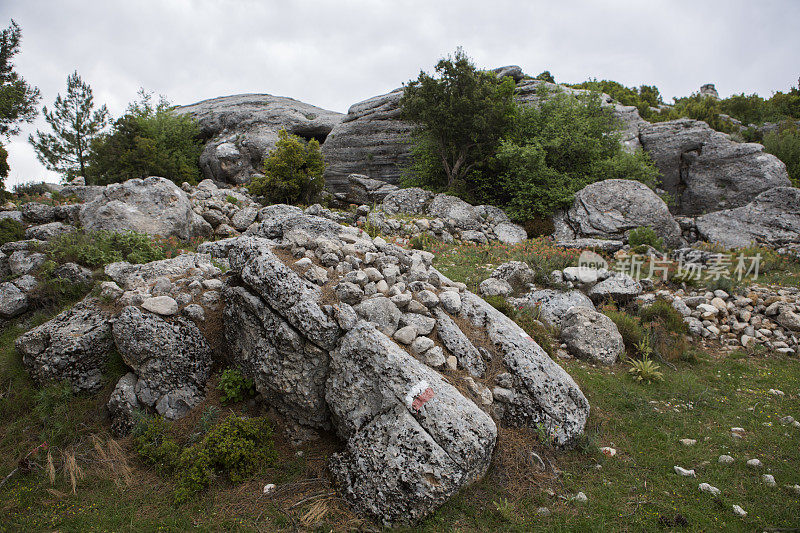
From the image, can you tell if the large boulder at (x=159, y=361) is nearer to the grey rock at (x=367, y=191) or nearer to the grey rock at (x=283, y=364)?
the grey rock at (x=283, y=364)

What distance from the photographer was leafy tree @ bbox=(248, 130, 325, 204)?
66.9ft

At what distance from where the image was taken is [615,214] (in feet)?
62.7

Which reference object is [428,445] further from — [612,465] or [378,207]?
[378,207]

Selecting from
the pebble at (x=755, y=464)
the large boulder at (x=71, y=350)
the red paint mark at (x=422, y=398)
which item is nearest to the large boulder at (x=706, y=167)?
the pebble at (x=755, y=464)

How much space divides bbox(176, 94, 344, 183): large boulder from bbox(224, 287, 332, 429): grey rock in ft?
83.7

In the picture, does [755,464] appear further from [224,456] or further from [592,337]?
[224,456]

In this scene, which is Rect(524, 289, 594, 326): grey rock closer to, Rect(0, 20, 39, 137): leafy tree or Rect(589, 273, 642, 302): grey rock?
Rect(589, 273, 642, 302): grey rock

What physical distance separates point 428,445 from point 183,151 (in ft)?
108

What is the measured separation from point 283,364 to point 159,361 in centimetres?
222

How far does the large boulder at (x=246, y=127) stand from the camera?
Answer: 29469mm

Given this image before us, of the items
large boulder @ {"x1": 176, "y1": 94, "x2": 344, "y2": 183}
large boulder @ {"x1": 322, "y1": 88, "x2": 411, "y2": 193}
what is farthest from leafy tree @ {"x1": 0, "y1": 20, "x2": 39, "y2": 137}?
large boulder @ {"x1": 322, "y1": 88, "x2": 411, "y2": 193}

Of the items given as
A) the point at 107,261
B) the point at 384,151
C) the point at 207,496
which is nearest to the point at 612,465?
the point at 207,496

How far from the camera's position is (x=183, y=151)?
3030cm

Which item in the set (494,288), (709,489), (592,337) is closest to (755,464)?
(709,489)
